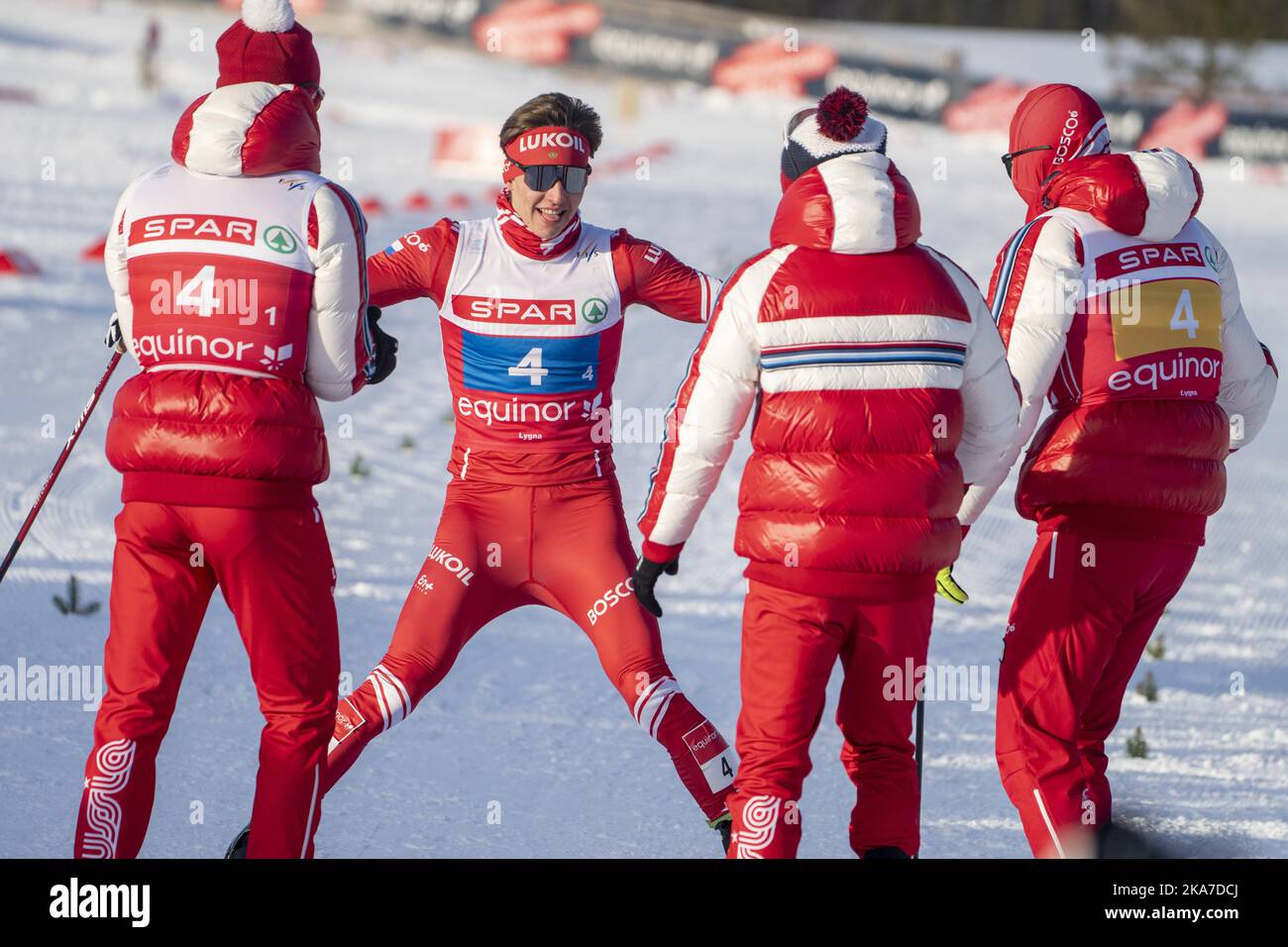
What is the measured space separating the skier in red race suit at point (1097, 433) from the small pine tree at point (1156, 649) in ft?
9.90

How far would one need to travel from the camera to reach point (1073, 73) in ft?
108

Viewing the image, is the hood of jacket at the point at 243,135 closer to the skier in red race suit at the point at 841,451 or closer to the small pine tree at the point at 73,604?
the skier in red race suit at the point at 841,451

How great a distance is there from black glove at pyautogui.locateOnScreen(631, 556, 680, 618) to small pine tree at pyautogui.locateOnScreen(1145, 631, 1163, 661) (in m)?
3.76

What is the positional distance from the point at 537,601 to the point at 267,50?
183 cm

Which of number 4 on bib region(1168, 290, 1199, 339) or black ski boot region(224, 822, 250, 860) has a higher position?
number 4 on bib region(1168, 290, 1199, 339)

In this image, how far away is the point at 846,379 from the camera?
378 centimetres

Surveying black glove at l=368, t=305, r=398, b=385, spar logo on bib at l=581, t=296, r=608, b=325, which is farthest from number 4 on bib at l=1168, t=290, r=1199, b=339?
black glove at l=368, t=305, r=398, b=385

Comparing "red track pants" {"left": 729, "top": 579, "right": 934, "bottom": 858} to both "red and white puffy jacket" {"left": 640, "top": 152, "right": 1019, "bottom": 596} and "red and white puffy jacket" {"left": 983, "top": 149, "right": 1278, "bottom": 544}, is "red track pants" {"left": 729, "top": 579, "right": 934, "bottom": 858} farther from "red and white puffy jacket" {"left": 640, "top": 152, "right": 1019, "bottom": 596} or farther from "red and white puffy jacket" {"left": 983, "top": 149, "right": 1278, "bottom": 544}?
"red and white puffy jacket" {"left": 983, "top": 149, "right": 1278, "bottom": 544}

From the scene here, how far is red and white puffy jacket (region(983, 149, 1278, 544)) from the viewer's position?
4277mm

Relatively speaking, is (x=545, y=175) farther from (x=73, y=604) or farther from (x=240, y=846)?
(x=73, y=604)

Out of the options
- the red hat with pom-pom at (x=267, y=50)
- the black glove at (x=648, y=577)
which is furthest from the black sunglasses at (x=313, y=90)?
the black glove at (x=648, y=577)

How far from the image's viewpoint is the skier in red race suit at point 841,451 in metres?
3.78
